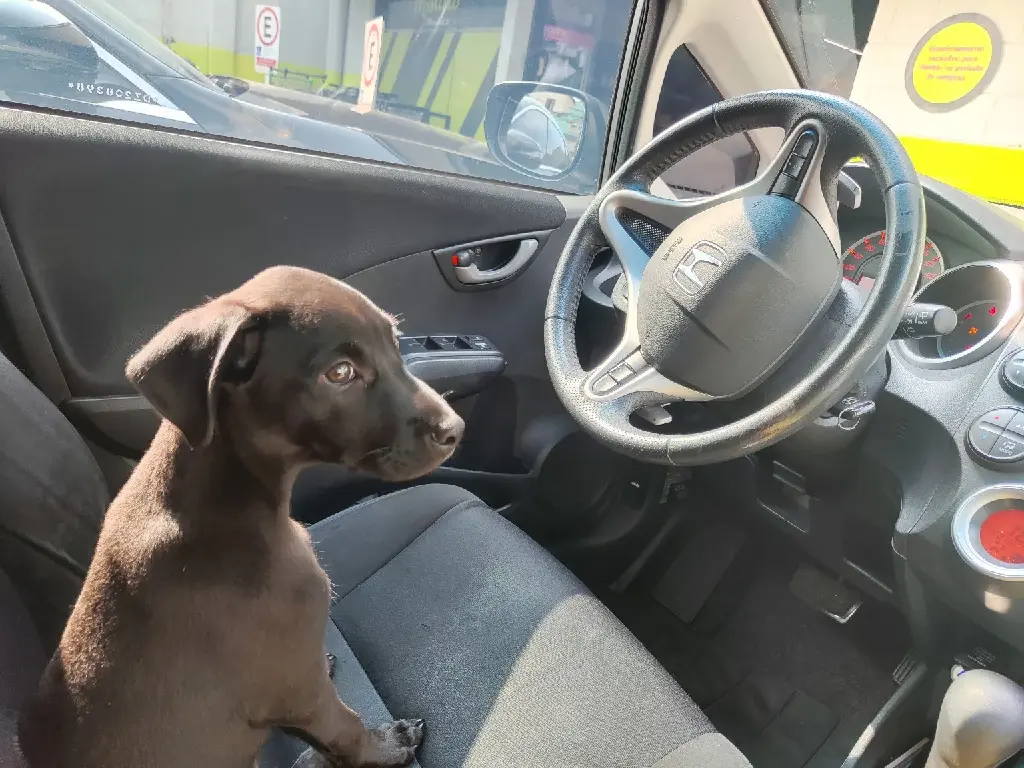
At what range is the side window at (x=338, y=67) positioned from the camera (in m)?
2.01

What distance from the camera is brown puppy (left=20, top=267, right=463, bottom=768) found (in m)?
1.11

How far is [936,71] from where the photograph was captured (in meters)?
2.55

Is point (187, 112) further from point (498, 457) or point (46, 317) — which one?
point (498, 457)

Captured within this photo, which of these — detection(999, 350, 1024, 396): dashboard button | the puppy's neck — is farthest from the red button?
the puppy's neck

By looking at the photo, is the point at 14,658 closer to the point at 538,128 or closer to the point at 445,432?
the point at 445,432

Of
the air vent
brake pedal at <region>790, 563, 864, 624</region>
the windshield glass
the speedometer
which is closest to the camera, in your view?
the air vent

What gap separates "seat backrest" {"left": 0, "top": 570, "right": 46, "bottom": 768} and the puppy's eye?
1.96 ft

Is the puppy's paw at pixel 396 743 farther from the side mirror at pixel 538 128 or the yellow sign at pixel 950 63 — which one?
the yellow sign at pixel 950 63

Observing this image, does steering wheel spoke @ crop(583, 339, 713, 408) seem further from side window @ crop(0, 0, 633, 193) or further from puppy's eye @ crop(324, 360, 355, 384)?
side window @ crop(0, 0, 633, 193)

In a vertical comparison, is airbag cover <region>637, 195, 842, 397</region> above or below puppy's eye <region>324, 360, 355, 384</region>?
above

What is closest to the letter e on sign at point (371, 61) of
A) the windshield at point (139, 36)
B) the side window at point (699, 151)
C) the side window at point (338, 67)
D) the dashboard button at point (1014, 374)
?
the side window at point (338, 67)

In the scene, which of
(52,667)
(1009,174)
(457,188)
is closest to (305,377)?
(52,667)

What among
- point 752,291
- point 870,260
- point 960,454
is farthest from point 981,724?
point 870,260

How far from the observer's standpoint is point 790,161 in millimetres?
1434
